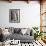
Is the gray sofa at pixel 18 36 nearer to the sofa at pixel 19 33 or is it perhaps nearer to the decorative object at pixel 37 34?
the sofa at pixel 19 33

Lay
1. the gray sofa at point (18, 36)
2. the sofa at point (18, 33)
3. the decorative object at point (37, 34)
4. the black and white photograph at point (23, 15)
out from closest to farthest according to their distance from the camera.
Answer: the gray sofa at point (18, 36), the sofa at point (18, 33), the decorative object at point (37, 34), the black and white photograph at point (23, 15)

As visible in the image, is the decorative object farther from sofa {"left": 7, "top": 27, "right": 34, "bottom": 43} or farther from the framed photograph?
the framed photograph

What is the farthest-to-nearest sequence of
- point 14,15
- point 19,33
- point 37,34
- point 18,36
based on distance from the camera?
point 14,15
point 37,34
point 19,33
point 18,36

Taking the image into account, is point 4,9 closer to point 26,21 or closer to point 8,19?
point 8,19

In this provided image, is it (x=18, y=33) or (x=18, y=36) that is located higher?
(x=18, y=33)

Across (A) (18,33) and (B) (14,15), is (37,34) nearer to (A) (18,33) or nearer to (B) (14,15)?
(A) (18,33)

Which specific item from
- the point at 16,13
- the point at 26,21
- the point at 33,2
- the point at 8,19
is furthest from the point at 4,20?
the point at 33,2

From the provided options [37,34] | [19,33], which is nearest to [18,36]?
[19,33]

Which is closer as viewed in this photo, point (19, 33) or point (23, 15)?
point (19, 33)

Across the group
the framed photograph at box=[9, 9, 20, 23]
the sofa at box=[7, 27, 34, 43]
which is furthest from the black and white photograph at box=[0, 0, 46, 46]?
the sofa at box=[7, 27, 34, 43]

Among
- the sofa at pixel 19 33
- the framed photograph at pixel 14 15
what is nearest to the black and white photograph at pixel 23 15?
the framed photograph at pixel 14 15

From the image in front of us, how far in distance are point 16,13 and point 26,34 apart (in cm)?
120

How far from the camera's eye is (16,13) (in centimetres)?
605

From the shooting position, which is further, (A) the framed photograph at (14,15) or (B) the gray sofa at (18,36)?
(A) the framed photograph at (14,15)
